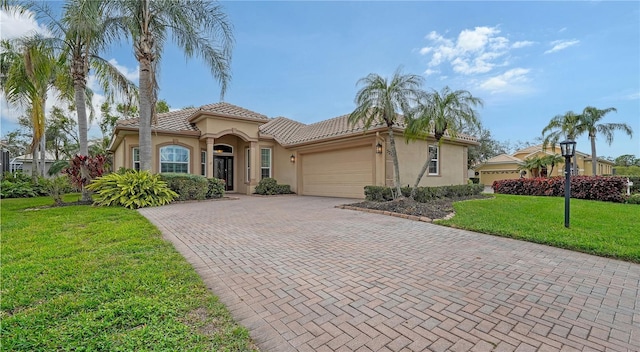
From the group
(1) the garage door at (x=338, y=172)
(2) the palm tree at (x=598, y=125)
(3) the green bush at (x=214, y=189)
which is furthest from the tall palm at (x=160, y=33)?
(2) the palm tree at (x=598, y=125)

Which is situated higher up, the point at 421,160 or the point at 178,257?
the point at 421,160

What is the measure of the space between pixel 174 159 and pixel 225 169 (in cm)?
337

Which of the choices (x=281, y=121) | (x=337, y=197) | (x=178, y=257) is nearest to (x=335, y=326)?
(x=178, y=257)

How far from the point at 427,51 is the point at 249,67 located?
9.38 meters

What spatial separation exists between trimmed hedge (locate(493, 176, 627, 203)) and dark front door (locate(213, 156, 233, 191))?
1671cm

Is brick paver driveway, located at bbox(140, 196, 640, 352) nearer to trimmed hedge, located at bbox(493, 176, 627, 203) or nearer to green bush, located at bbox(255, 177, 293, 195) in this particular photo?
green bush, located at bbox(255, 177, 293, 195)

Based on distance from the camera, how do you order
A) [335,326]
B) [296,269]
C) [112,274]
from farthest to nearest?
[296,269], [112,274], [335,326]

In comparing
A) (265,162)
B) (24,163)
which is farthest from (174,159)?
(24,163)

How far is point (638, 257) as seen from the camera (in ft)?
14.4

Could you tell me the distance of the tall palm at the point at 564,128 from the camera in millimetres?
19969

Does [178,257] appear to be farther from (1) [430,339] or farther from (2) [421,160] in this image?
(2) [421,160]

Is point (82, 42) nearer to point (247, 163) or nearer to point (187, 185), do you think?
point (187, 185)

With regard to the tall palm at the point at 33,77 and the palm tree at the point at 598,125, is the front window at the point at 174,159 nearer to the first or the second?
the tall palm at the point at 33,77

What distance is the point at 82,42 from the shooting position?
1076cm
